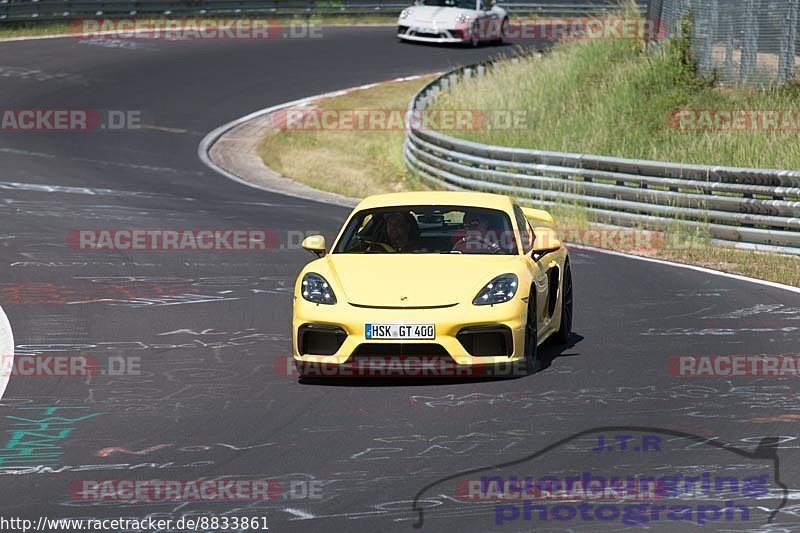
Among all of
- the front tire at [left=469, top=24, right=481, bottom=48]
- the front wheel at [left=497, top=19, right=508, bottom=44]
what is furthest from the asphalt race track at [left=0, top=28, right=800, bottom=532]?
the front wheel at [left=497, top=19, right=508, bottom=44]

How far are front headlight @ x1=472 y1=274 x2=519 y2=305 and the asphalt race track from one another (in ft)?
1.97

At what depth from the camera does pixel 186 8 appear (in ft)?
149

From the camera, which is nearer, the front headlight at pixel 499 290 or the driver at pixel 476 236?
the front headlight at pixel 499 290

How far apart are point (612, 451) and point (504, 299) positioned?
91.9 inches

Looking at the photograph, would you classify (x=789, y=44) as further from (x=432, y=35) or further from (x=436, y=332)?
(x=436, y=332)

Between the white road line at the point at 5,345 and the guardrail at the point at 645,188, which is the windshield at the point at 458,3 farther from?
the white road line at the point at 5,345

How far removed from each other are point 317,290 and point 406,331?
2.82ft

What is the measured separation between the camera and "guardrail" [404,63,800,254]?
19016 mm

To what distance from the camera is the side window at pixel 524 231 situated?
38.2 feet

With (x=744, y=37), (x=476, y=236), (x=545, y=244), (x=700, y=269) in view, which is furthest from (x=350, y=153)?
(x=545, y=244)

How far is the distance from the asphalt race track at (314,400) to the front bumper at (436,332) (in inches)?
9.5

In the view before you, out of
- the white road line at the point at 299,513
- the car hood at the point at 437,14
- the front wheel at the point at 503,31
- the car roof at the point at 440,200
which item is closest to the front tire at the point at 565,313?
the car roof at the point at 440,200

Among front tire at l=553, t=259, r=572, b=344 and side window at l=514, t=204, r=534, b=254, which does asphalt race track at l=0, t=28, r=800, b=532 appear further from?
side window at l=514, t=204, r=534, b=254

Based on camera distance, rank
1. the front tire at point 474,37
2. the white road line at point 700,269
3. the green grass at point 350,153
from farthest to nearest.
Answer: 1. the front tire at point 474,37
2. the green grass at point 350,153
3. the white road line at point 700,269
